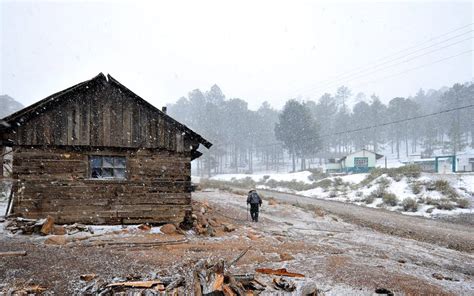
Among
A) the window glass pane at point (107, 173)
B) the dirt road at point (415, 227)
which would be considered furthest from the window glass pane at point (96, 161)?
the dirt road at point (415, 227)

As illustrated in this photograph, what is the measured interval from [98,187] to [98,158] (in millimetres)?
1159

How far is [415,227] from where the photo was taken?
16531 millimetres

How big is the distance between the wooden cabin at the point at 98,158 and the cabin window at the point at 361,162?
4057 centimetres

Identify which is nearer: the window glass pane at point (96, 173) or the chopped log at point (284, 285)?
the chopped log at point (284, 285)

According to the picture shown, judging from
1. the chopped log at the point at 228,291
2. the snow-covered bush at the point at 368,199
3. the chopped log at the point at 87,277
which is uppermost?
the chopped log at the point at 228,291

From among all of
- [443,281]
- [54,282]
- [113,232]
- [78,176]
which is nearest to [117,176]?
[78,176]

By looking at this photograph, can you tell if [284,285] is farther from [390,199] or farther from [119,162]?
[390,199]

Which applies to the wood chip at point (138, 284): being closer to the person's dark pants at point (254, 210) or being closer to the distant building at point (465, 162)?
the person's dark pants at point (254, 210)

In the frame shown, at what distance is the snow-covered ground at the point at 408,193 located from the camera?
71.1 feet

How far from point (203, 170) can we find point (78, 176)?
64156 millimetres

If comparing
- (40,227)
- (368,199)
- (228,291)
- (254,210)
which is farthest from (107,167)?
(368,199)

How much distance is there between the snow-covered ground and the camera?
21.7m

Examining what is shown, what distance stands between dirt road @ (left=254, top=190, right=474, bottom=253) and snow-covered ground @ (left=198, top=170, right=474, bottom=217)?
2465 mm

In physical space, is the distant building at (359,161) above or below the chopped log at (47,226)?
above
